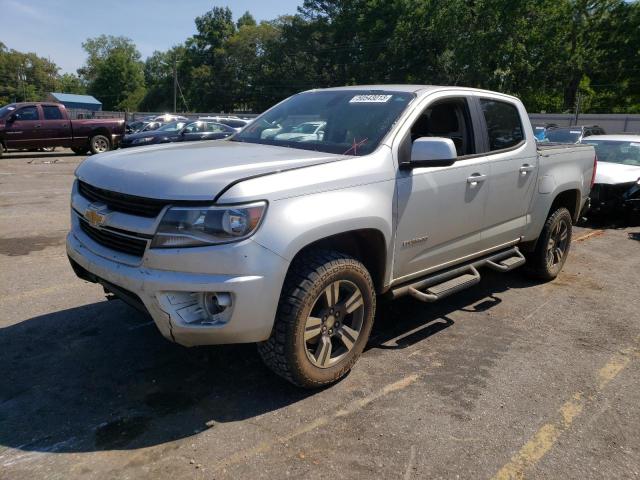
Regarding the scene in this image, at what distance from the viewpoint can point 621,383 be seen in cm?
359

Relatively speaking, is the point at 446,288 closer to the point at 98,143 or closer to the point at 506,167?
the point at 506,167

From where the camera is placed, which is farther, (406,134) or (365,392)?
(406,134)

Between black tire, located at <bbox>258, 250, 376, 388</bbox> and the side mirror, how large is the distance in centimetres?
82

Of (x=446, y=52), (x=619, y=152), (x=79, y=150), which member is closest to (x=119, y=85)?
(x=446, y=52)

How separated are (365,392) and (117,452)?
1466mm

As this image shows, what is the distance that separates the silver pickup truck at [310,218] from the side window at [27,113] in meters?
17.0

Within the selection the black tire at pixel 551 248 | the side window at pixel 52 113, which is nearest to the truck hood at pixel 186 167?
the black tire at pixel 551 248

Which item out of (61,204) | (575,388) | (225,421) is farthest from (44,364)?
(61,204)

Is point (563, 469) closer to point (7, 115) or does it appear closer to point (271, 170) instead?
point (271, 170)

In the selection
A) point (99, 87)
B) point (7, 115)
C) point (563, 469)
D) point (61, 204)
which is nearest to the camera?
point (563, 469)

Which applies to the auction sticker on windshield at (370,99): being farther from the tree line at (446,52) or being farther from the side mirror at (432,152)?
the tree line at (446,52)

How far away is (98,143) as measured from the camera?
20203 mm

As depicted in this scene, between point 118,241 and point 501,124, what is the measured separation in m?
3.43

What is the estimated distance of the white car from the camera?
394 centimetres
